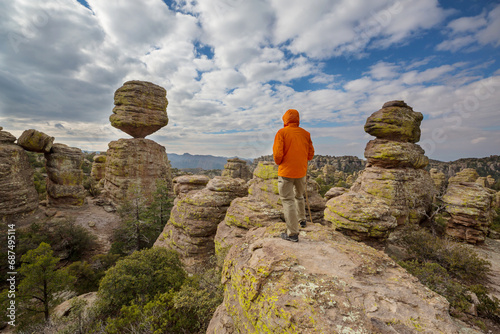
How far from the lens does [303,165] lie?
551 cm

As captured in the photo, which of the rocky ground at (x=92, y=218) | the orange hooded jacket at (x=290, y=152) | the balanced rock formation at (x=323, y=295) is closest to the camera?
the balanced rock formation at (x=323, y=295)

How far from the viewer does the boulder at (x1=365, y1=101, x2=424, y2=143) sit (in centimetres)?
1861

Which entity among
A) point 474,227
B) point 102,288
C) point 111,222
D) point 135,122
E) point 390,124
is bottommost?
point 111,222

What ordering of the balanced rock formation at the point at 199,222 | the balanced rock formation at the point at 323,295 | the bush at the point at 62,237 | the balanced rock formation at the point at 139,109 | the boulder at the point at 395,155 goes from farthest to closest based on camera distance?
the balanced rock formation at the point at 139,109, the bush at the point at 62,237, the boulder at the point at 395,155, the balanced rock formation at the point at 199,222, the balanced rock formation at the point at 323,295

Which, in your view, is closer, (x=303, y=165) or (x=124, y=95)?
(x=303, y=165)

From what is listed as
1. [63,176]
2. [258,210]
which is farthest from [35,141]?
[258,210]

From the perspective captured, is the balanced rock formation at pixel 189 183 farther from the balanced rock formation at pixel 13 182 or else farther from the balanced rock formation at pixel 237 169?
the balanced rock formation at pixel 237 169

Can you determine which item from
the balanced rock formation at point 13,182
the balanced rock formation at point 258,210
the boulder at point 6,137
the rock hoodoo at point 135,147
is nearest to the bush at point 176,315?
the balanced rock formation at point 258,210

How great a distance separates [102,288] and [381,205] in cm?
1417

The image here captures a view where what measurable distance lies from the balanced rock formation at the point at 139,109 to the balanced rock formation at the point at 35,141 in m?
8.30

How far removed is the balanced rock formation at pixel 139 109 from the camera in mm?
30000

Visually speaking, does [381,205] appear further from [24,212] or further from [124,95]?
[124,95]

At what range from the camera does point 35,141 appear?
2227 cm

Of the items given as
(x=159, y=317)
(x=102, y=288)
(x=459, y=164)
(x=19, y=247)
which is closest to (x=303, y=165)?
(x=159, y=317)
